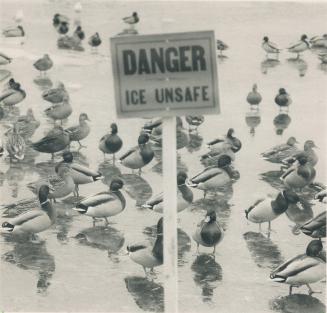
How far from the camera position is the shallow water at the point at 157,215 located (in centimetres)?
611

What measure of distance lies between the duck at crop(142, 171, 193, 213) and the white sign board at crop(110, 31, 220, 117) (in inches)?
155

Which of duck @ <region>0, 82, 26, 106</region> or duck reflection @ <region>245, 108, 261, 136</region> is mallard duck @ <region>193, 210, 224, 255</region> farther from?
duck @ <region>0, 82, 26, 106</region>

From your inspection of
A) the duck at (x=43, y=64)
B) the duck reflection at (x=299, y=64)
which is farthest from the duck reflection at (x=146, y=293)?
the duck reflection at (x=299, y=64)

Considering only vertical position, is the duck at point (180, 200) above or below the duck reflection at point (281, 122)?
below

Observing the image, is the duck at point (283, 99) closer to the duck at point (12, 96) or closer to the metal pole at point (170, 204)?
the duck at point (12, 96)

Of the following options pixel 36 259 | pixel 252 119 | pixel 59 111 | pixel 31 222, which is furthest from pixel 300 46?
pixel 36 259

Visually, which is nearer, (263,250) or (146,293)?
(146,293)

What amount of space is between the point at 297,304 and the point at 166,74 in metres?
2.97

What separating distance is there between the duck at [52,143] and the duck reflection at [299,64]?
19.3 feet

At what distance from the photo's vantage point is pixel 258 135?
35.3ft

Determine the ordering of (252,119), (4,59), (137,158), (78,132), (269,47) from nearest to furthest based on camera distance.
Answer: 1. (137,158)
2. (78,132)
3. (252,119)
4. (4,59)
5. (269,47)

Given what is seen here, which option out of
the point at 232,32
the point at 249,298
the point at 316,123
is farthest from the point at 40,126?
the point at 232,32

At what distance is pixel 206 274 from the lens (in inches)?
258

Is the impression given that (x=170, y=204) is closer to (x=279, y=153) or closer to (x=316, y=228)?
(x=316, y=228)
